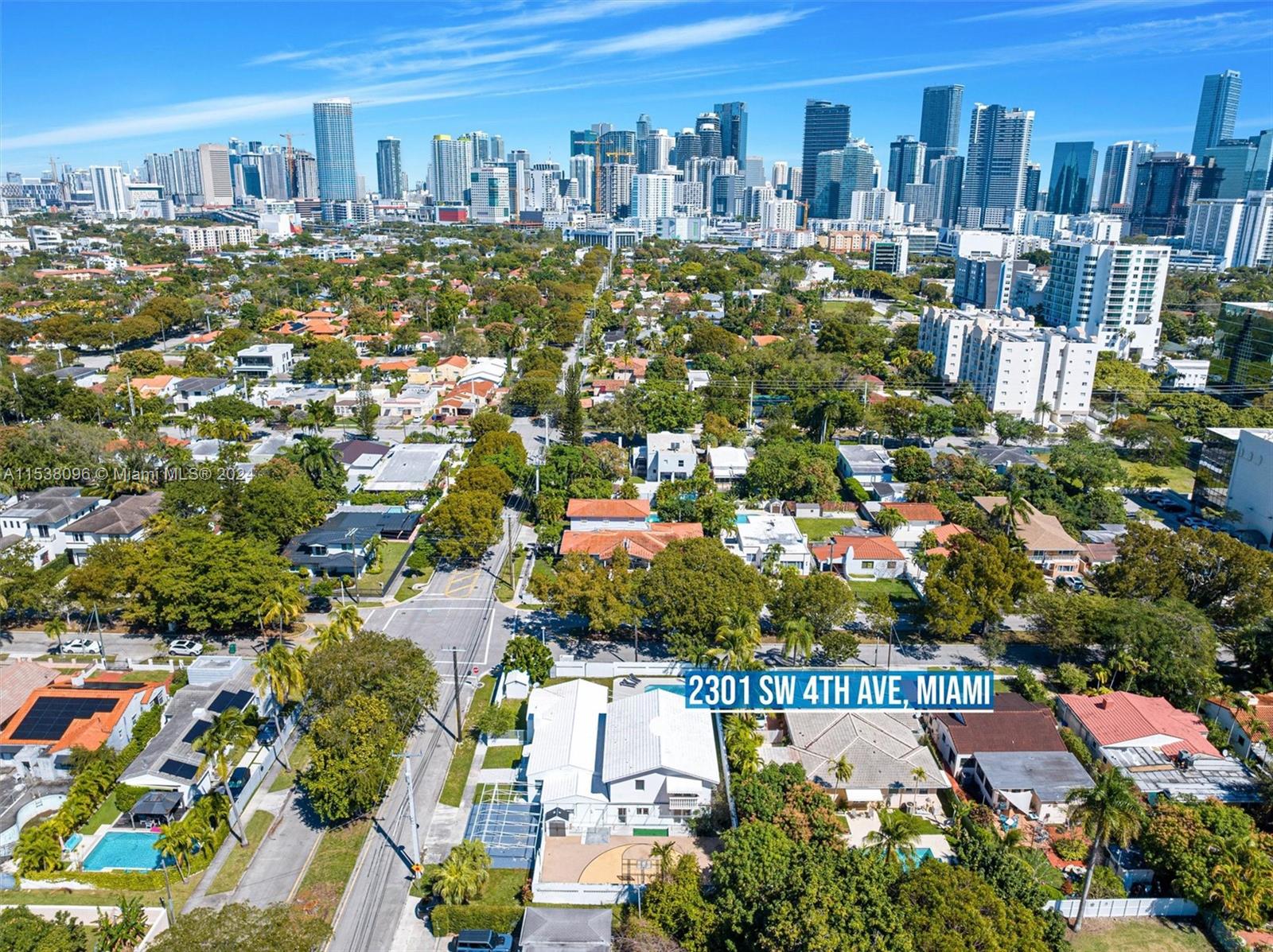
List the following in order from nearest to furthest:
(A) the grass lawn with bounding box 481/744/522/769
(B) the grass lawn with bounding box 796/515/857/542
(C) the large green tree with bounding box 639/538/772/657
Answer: (A) the grass lawn with bounding box 481/744/522/769 → (C) the large green tree with bounding box 639/538/772/657 → (B) the grass lawn with bounding box 796/515/857/542

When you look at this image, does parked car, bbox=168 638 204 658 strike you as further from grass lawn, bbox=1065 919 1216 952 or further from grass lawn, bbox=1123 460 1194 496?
grass lawn, bbox=1123 460 1194 496

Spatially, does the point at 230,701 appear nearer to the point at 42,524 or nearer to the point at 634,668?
the point at 634,668

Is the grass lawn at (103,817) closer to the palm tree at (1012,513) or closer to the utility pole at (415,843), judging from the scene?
the utility pole at (415,843)

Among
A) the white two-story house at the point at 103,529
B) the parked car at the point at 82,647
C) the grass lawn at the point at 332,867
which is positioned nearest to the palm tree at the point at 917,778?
the grass lawn at the point at 332,867

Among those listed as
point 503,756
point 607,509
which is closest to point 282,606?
point 503,756

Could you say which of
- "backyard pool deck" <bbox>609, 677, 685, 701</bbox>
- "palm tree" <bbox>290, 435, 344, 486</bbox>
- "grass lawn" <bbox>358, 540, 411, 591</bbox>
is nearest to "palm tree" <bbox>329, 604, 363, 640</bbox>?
"grass lawn" <bbox>358, 540, 411, 591</bbox>
